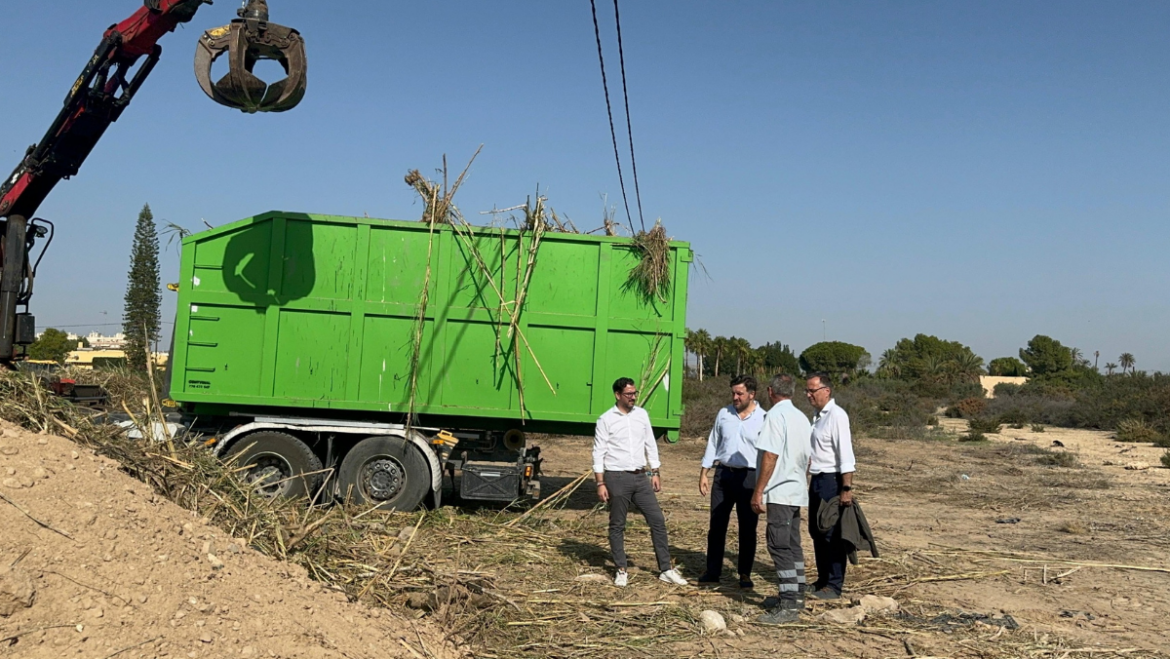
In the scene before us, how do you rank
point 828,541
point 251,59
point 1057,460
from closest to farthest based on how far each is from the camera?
1. point 828,541
2. point 251,59
3. point 1057,460

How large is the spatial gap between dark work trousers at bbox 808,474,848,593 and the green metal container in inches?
100

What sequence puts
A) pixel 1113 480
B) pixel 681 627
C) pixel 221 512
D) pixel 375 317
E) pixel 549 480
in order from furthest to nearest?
1. pixel 1113 480
2. pixel 549 480
3. pixel 375 317
4. pixel 681 627
5. pixel 221 512

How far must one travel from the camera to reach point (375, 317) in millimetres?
8742

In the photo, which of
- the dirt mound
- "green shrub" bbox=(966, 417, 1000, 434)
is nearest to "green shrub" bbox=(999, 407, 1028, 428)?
"green shrub" bbox=(966, 417, 1000, 434)

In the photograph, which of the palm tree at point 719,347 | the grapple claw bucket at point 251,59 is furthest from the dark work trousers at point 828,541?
the palm tree at point 719,347

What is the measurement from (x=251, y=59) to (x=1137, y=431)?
20361 millimetres

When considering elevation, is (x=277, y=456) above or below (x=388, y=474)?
above

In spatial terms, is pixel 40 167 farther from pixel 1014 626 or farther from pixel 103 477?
pixel 1014 626

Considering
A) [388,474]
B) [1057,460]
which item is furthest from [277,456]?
[1057,460]

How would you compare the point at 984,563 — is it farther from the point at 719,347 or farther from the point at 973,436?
the point at 719,347

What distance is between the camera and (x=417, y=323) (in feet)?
28.6

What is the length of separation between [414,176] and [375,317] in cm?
153

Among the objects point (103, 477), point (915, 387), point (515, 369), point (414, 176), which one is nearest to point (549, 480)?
point (515, 369)

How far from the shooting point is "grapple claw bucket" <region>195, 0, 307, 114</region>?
7578 mm
